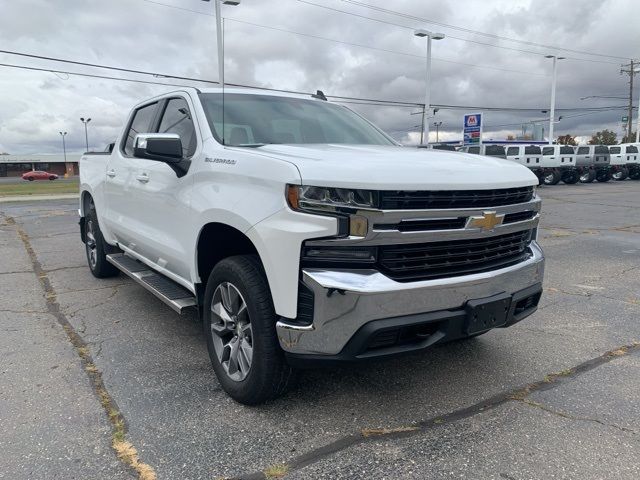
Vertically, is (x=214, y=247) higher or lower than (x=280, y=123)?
lower

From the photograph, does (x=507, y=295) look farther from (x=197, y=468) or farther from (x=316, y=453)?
(x=197, y=468)

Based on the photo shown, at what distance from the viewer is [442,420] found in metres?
3.05

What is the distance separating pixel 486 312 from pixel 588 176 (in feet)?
100

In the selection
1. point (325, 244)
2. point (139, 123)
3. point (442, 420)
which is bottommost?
point (442, 420)

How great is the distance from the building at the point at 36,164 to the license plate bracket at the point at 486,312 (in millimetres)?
94026

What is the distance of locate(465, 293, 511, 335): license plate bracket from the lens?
2873mm

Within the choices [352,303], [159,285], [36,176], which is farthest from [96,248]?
[36,176]

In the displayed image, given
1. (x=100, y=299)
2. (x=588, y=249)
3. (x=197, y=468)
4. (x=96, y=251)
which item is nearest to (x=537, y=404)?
(x=197, y=468)

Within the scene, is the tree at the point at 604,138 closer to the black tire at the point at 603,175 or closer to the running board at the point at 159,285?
the black tire at the point at 603,175

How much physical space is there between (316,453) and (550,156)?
27.5 meters

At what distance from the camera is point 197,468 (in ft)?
8.51

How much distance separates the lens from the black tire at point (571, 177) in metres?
28.2

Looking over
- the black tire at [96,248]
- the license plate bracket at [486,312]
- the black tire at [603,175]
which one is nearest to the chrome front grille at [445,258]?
the license plate bracket at [486,312]

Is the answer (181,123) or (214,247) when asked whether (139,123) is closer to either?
(181,123)
